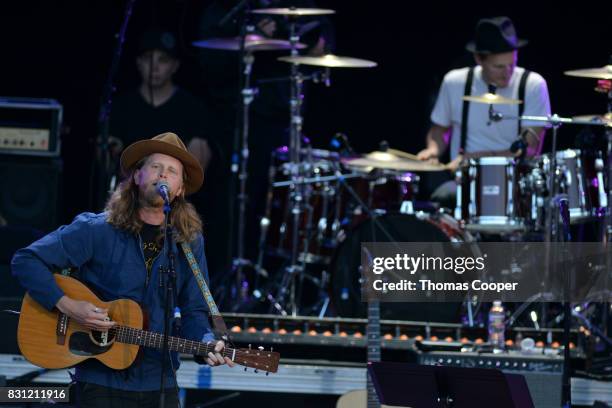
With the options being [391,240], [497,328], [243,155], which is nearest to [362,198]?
[391,240]

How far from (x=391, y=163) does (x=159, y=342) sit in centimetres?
413

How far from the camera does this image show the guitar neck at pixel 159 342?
6684mm

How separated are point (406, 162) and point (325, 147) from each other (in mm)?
2648

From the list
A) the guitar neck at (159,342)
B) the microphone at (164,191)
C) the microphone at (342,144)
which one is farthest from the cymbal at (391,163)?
the guitar neck at (159,342)

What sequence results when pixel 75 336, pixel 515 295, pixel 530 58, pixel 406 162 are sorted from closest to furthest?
pixel 75 336, pixel 515 295, pixel 406 162, pixel 530 58

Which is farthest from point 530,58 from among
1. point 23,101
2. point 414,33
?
point 23,101

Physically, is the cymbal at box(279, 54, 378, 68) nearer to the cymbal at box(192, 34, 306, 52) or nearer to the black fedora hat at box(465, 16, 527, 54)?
the cymbal at box(192, 34, 306, 52)

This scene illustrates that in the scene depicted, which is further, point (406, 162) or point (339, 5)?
point (339, 5)

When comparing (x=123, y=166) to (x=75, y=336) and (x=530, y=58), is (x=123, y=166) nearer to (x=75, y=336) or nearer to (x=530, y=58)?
(x=75, y=336)

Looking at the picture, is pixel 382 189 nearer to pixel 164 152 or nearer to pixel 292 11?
pixel 292 11

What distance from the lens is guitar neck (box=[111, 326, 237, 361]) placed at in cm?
668

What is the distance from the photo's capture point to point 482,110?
36.0 ft

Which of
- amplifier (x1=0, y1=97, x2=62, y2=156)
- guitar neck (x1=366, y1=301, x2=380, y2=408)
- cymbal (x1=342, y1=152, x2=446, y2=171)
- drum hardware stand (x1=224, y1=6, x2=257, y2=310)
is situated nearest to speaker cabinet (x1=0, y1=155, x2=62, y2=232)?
amplifier (x1=0, y1=97, x2=62, y2=156)

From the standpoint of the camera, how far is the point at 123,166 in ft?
23.3
